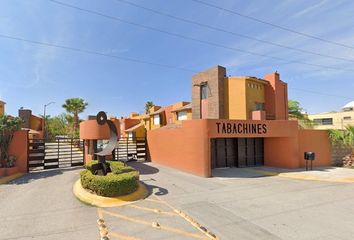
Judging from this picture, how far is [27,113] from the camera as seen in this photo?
33.8m

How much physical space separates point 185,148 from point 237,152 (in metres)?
4.77

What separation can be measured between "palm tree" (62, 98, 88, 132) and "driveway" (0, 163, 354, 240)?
35.4 metres

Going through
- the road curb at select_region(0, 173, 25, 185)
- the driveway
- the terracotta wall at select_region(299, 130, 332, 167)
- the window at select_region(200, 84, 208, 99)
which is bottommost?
the driveway

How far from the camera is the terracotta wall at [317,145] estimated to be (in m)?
18.6

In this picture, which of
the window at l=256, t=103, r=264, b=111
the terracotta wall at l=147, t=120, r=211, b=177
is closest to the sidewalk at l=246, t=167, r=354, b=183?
the terracotta wall at l=147, t=120, r=211, b=177

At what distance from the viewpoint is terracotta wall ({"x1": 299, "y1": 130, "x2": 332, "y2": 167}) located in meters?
18.6

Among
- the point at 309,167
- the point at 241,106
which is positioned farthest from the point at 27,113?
the point at 309,167

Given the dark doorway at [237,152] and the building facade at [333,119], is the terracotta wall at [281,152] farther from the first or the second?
the building facade at [333,119]

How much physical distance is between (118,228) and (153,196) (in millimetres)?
3581

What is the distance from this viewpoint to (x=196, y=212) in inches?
342

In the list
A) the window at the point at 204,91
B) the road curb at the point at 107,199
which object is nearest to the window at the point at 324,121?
the window at the point at 204,91

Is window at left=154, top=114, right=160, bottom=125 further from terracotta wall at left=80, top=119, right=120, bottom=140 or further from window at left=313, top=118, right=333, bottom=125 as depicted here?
window at left=313, top=118, right=333, bottom=125

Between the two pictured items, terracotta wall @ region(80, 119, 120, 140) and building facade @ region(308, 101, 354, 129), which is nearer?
terracotta wall @ region(80, 119, 120, 140)

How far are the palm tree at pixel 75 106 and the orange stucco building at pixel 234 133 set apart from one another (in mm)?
28014
